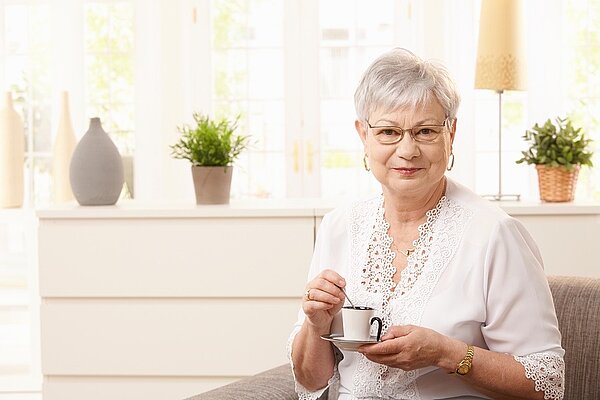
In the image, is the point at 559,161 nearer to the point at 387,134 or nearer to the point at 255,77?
the point at 387,134

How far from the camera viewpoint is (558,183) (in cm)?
354

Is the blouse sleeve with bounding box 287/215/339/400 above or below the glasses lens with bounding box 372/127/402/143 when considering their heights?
below

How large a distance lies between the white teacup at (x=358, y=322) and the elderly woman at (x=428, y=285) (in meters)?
0.03

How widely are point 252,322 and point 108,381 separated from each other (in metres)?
0.57

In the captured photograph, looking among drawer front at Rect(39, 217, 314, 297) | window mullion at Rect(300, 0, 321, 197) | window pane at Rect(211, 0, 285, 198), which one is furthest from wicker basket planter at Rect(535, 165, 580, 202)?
window pane at Rect(211, 0, 285, 198)

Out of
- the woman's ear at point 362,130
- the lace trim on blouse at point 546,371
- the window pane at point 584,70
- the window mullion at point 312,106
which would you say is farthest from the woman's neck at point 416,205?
the window pane at point 584,70

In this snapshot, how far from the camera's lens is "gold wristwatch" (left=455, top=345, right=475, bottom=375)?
203 centimetres

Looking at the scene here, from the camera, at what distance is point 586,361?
95.3 inches

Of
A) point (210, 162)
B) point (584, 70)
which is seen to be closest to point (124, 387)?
point (210, 162)

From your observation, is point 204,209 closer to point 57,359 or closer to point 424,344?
point 57,359

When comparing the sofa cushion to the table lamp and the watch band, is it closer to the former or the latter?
the watch band

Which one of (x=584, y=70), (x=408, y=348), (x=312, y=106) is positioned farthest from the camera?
(x=312, y=106)

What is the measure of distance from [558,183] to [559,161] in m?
0.08

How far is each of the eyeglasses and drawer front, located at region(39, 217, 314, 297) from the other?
→ 1.34m
